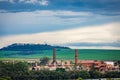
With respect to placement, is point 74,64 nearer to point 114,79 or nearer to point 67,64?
point 67,64

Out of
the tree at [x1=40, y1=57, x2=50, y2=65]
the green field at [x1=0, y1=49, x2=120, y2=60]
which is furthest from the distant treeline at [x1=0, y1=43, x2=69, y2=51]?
the tree at [x1=40, y1=57, x2=50, y2=65]

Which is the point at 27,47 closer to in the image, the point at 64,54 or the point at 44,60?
the point at 44,60

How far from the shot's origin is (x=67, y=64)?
570 centimetres

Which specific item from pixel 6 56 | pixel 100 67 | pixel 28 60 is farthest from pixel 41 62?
pixel 100 67

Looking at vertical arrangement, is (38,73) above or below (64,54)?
below

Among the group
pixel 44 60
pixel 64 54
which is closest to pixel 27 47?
pixel 44 60

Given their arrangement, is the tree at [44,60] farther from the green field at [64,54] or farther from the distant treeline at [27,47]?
the distant treeline at [27,47]

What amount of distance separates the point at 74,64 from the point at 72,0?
41.2 inches

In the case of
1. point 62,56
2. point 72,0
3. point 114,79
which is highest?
point 72,0

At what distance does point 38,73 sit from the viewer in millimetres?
5574

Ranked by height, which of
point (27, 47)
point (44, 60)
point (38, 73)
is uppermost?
point (27, 47)

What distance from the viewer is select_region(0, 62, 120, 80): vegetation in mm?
5496

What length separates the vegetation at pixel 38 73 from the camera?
18.0 ft

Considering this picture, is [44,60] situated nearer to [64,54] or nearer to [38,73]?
[38,73]
